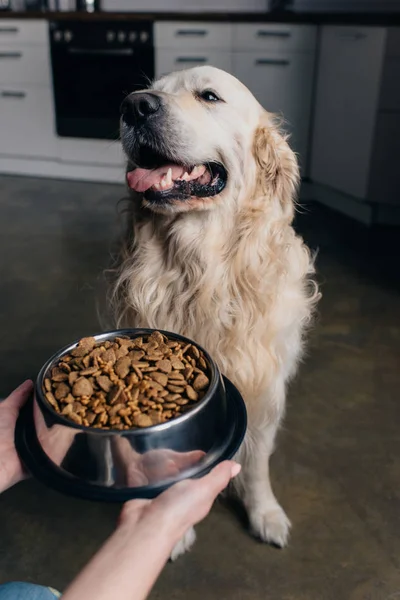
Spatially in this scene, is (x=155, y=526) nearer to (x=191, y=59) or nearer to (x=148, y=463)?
(x=148, y=463)

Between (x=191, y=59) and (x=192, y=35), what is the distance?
0.14 m

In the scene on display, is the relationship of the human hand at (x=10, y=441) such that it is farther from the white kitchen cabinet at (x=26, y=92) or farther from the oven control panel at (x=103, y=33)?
the white kitchen cabinet at (x=26, y=92)

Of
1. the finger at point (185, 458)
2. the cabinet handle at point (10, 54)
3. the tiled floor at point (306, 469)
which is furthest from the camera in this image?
the cabinet handle at point (10, 54)

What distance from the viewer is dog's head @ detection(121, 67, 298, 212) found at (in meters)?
1.23

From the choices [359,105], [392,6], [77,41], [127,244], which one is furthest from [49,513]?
[392,6]

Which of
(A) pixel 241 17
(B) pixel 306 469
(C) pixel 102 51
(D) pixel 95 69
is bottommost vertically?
(B) pixel 306 469

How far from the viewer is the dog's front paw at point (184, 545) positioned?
1372mm

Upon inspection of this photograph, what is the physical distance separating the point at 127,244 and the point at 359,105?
2.27 meters

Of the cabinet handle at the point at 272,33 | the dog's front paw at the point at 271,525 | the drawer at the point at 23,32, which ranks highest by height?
the cabinet handle at the point at 272,33

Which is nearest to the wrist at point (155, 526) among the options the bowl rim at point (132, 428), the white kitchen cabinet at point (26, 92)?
the bowl rim at point (132, 428)

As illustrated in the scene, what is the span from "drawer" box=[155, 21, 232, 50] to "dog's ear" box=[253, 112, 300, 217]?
2.53m

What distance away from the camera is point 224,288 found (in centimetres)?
130

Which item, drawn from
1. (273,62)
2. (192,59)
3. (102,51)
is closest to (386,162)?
(273,62)

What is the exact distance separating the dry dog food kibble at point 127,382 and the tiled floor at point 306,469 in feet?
2.09
